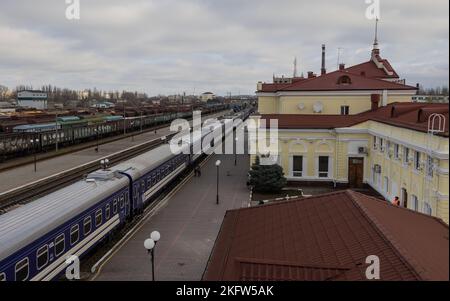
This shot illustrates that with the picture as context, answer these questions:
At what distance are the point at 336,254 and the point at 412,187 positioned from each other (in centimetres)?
1245

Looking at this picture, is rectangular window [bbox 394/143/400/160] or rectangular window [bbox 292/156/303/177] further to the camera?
rectangular window [bbox 292/156/303/177]

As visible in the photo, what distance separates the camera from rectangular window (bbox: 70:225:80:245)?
12.2 meters

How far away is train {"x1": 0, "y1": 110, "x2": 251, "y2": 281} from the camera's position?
9666 mm

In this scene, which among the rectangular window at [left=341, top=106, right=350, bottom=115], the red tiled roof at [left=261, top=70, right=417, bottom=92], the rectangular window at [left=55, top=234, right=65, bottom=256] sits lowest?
the rectangular window at [left=55, top=234, right=65, bottom=256]

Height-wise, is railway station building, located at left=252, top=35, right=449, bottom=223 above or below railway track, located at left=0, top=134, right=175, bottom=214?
above

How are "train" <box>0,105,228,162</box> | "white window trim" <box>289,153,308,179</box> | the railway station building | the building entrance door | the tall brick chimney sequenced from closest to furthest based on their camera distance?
the railway station building < the building entrance door < "white window trim" <box>289,153,308,179</box> < the tall brick chimney < "train" <box>0,105,228,162</box>

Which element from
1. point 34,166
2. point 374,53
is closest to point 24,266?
point 34,166

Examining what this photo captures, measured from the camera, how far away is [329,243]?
7305mm

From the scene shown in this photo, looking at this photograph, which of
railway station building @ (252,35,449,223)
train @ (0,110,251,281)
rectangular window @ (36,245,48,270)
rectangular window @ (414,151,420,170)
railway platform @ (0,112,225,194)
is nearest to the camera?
train @ (0,110,251,281)

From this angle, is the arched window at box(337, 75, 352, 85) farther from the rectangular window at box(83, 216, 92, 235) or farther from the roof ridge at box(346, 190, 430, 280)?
the roof ridge at box(346, 190, 430, 280)

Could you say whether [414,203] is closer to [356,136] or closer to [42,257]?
[356,136]

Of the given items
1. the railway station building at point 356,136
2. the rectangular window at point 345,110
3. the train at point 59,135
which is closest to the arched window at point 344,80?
the railway station building at point 356,136

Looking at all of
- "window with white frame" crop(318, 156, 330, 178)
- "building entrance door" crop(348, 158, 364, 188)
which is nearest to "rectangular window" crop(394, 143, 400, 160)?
"building entrance door" crop(348, 158, 364, 188)
